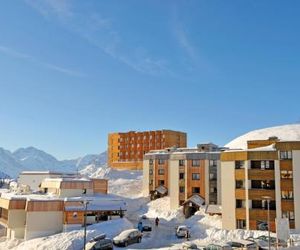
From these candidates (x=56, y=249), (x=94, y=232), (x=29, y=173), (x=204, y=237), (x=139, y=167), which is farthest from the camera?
(x=139, y=167)

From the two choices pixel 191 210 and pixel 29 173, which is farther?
pixel 29 173

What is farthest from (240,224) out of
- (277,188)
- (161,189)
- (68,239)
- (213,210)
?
(161,189)

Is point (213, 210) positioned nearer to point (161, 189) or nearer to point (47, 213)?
point (161, 189)

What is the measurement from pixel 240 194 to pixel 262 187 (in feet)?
11.1

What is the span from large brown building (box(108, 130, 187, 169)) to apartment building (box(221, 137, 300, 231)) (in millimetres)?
77170

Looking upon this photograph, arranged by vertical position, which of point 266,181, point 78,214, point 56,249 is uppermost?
point 266,181

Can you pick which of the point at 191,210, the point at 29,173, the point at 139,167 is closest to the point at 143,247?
the point at 191,210

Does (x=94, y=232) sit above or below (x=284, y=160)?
below

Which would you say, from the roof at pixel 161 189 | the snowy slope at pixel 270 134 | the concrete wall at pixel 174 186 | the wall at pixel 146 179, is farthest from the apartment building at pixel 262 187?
the snowy slope at pixel 270 134

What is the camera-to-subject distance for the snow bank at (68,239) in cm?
4875

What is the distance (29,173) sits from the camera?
98875 mm

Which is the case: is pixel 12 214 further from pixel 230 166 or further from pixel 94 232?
pixel 230 166

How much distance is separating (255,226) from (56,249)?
90.6 ft

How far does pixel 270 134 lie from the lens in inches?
4094
